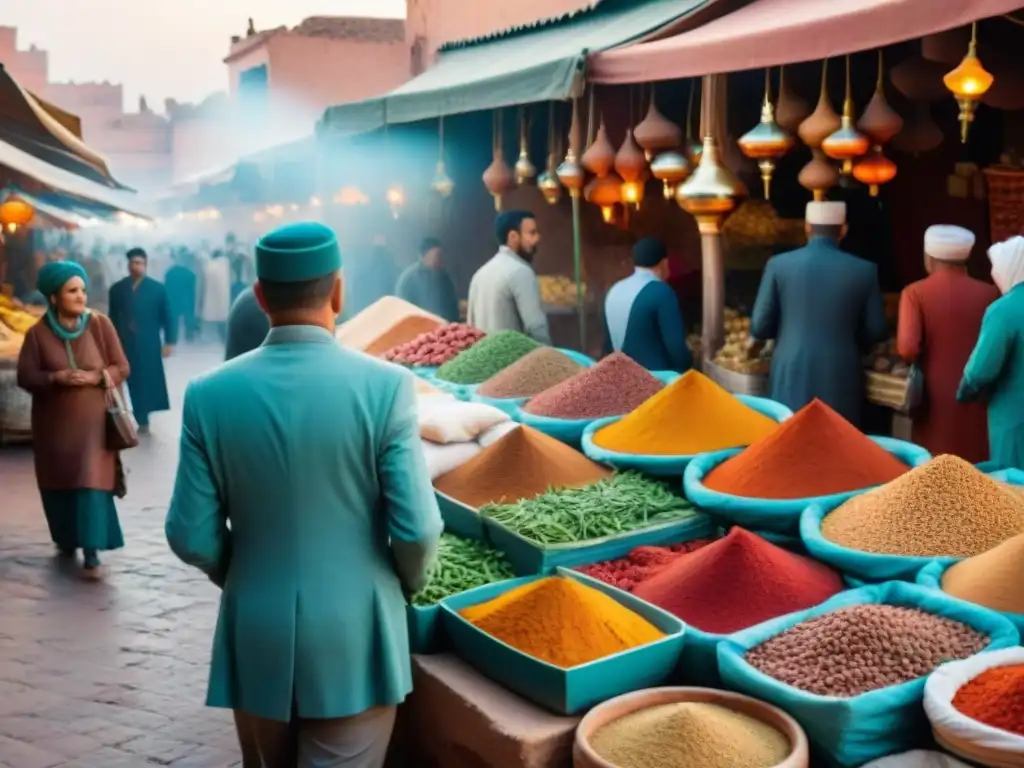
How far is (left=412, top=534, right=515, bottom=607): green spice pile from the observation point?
11.1ft

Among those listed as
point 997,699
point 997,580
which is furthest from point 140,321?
point 997,699

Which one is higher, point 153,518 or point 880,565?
point 880,565

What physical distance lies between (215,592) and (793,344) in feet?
9.62

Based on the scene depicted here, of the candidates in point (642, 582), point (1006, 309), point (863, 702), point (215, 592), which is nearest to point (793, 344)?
point (1006, 309)

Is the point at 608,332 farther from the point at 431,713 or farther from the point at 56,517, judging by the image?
the point at 431,713

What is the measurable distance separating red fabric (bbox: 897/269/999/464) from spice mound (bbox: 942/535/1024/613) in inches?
93.7

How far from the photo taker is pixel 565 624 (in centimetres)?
287

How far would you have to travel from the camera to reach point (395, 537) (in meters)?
2.53

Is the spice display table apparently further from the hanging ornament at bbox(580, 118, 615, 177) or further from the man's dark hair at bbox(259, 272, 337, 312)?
the hanging ornament at bbox(580, 118, 615, 177)

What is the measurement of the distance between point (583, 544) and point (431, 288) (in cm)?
632

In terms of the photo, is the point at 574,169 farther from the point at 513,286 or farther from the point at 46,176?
the point at 46,176

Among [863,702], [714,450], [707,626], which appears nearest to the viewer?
[863,702]

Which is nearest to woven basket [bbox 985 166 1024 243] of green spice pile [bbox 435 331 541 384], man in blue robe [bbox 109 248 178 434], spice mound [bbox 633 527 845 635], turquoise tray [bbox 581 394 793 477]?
turquoise tray [bbox 581 394 793 477]

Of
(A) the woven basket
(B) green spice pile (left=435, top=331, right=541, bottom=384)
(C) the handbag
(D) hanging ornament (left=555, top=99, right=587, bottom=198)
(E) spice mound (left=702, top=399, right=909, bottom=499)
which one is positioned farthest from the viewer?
(D) hanging ornament (left=555, top=99, right=587, bottom=198)
